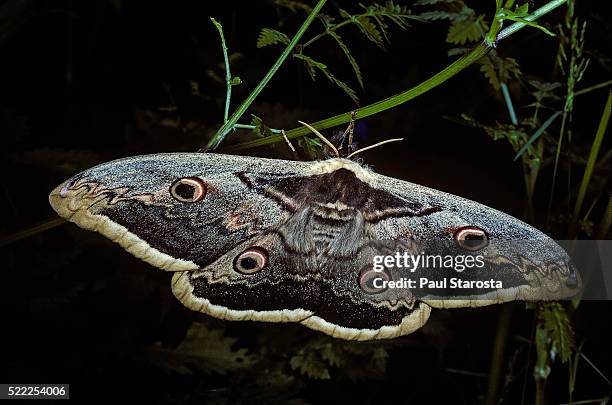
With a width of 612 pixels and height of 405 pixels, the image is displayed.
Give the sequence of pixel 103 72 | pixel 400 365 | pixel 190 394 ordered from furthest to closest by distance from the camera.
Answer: pixel 103 72, pixel 400 365, pixel 190 394

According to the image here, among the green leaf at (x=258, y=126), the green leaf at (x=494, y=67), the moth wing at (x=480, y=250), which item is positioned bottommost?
Answer: the moth wing at (x=480, y=250)

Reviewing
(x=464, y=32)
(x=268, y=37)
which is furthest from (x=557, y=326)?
(x=268, y=37)

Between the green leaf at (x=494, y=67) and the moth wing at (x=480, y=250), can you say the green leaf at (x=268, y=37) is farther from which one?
the green leaf at (x=494, y=67)

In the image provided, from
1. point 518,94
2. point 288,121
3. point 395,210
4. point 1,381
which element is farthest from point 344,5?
Answer: point 1,381

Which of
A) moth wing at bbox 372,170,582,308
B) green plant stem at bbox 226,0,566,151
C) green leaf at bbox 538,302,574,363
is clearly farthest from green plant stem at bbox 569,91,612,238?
green plant stem at bbox 226,0,566,151

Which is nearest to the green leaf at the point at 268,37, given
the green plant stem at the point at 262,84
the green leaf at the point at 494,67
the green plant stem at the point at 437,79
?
the green plant stem at the point at 262,84

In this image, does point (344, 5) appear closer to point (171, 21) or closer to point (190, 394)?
point (171, 21)
